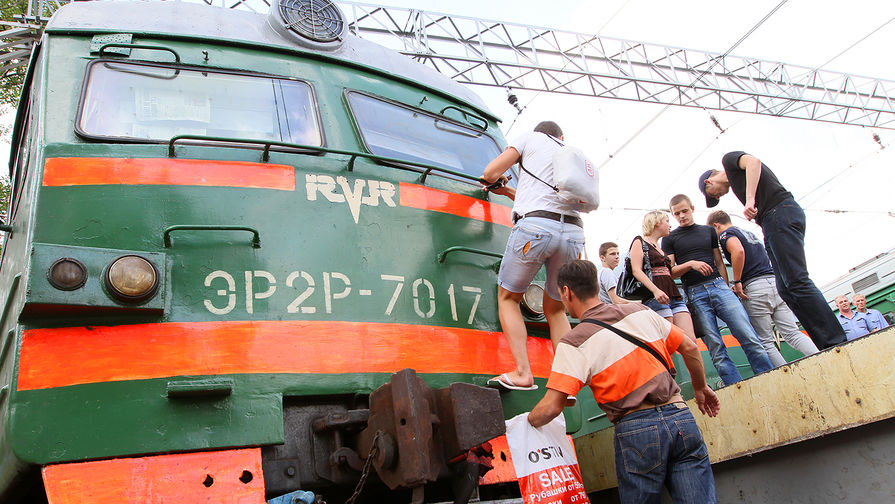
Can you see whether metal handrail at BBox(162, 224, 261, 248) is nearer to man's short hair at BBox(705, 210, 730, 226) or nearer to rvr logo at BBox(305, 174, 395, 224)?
rvr logo at BBox(305, 174, 395, 224)

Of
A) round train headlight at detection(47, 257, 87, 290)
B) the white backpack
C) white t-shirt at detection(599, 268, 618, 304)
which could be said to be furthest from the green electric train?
white t-shirt at detection(599, 268, 618, 304)

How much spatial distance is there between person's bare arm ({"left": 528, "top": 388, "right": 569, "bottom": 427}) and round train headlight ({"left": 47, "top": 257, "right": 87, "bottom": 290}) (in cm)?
185

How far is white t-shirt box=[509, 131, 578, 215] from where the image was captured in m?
3.47

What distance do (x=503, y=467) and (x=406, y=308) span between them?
834 millimetres

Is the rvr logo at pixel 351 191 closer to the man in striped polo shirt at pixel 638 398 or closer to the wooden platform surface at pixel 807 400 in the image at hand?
the man in striped polo shirt at pixel 638 398

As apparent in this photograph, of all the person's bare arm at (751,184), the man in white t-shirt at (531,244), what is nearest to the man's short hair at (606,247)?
the person's bare arm at (751,184)

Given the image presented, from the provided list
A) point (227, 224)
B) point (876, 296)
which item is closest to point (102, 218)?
point (227, 224)

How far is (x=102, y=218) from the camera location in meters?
2.88

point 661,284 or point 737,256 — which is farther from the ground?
point 737,256

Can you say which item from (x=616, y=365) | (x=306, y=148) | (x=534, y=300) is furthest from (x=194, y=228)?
(x=616, y=365)

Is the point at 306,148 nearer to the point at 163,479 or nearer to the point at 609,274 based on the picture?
the point at 163,479

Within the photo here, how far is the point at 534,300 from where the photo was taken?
3.62 m

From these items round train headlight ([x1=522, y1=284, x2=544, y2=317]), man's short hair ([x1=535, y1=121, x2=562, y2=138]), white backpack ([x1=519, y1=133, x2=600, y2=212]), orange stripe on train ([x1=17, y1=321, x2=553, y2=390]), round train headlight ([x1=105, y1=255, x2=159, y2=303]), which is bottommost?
orange stripe on train ([x1=17, y1=321, x2=553, y2=390])

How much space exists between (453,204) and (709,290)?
7.51ft
